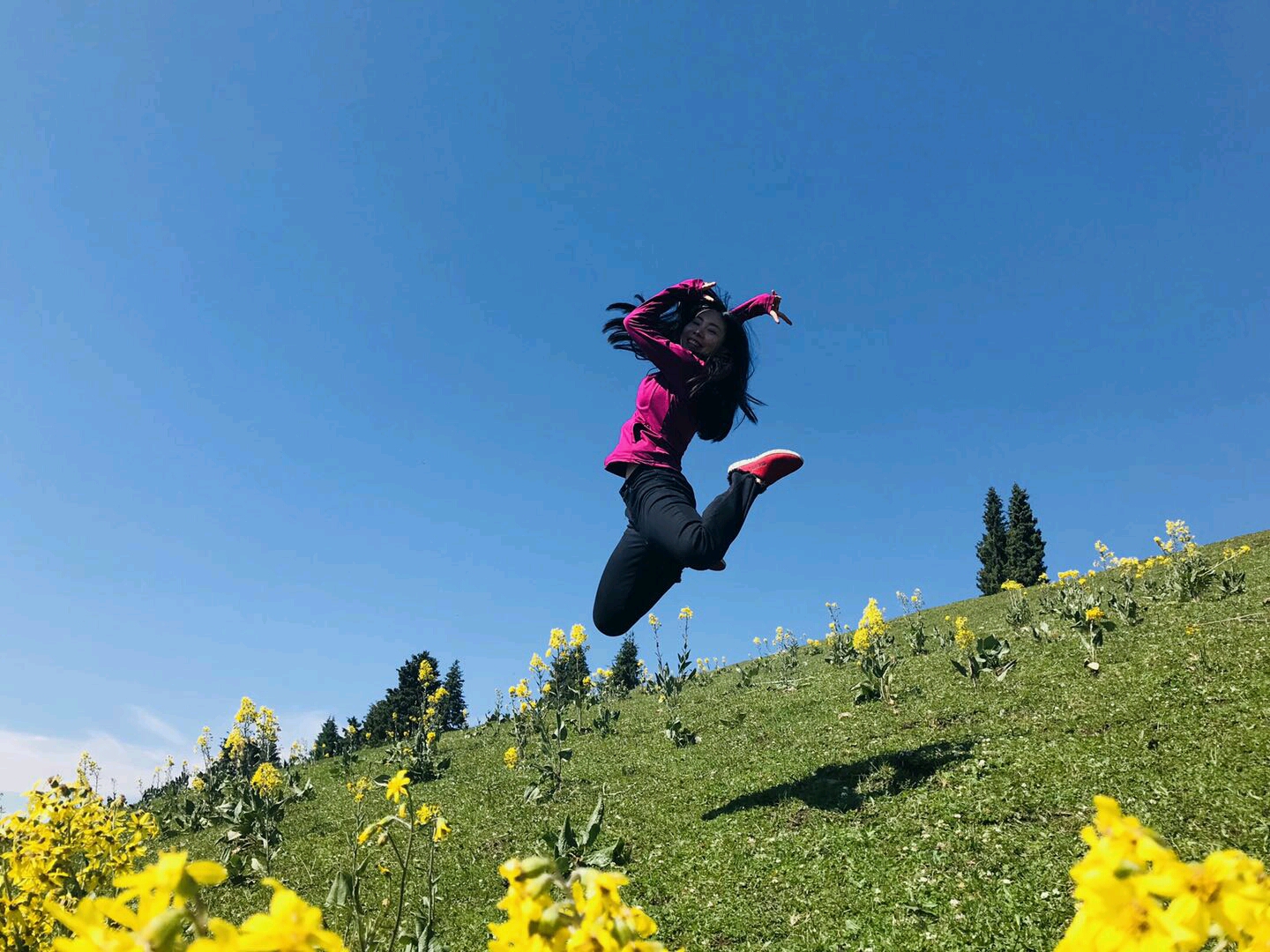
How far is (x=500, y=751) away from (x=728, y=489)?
14.2 metres

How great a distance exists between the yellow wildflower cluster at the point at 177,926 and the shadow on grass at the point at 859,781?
24.3 ft

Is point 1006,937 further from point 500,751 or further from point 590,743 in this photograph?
point 500,751

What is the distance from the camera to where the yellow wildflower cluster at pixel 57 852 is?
191 inches

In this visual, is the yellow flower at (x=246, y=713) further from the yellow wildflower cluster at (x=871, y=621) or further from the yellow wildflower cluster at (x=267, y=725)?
the yellow wildflower cluster at (x=871, y=621)

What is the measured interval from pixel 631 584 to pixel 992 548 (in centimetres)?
Answer: 5969

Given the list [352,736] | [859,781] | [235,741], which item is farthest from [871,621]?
[352,736]

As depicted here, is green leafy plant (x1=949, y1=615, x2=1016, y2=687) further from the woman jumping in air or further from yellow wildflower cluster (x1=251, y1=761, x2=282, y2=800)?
yellow wildflower cluster (x1=251, y1=761, x2=282, y2=800)

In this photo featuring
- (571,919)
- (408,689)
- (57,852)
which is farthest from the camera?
(408,689)

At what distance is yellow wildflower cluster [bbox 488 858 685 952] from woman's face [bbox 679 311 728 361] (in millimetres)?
5616

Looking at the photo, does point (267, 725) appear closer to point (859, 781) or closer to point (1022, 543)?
point (859, 781)

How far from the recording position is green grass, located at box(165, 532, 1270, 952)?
5.23 m

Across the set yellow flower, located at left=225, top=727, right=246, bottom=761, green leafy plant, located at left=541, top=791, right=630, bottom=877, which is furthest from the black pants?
yellow flower, located at left=225, top=727, right=246, bottom=761

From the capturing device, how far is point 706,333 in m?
6.62

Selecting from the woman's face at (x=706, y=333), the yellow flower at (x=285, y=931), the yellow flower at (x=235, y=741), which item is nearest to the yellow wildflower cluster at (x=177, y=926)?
the yellow flower at (x=285, y=931)
